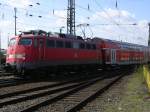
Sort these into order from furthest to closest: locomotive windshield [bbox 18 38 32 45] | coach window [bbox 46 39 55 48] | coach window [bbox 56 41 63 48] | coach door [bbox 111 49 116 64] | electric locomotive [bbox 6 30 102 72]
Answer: coach door [bbox 111 49 116 64] → coach window [bbox 56 41 63 48] → coach window [bbox 46 39 55 48] → locomotive windshield [bbox 18 38 32 45] → electric locomotive [bbox 6 30 102 72]

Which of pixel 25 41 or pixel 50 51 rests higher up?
pixel 25 41

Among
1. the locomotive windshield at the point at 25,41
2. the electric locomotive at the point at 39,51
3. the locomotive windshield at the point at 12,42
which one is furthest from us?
the locomotive windshield at the point at 12,42

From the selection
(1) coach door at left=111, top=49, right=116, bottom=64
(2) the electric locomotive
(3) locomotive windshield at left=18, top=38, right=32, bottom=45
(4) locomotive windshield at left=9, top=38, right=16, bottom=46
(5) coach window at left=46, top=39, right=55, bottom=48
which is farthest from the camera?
(1) coach door at left=111, top=49, right=116, bottom=64

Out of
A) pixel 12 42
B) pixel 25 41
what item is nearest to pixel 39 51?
pixel 25 41

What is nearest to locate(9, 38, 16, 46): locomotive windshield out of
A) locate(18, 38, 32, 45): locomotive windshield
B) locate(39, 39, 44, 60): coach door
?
locate(18, 38, 32, 45): locomotive windshield

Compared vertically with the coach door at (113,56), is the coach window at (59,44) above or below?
above

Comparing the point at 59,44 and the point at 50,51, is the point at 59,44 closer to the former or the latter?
the point at 59,44

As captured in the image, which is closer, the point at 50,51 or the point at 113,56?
the point at 50,51

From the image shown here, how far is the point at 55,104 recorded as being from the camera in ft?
48.8

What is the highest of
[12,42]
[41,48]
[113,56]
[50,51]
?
[12,42]

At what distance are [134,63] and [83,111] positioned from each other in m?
44.0

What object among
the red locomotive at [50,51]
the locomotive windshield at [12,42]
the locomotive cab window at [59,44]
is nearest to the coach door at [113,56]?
the red locomotive at [50,51]

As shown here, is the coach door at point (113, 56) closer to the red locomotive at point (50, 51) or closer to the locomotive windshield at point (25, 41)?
the red locomotive at point (50, 51)

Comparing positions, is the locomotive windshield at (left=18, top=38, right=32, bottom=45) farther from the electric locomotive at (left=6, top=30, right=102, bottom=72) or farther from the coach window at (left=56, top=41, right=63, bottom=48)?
the coach window at (left=56, top=41, right=63, bottom=48)
